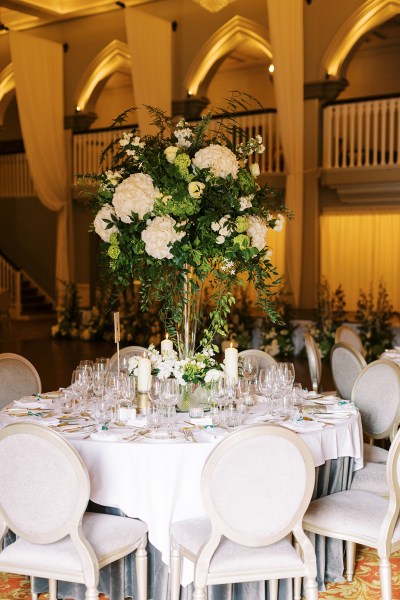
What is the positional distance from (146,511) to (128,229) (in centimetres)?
131

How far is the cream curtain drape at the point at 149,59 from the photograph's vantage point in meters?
12.4

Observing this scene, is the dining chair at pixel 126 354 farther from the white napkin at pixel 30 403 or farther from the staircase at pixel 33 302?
the staircase at pixel 33 302

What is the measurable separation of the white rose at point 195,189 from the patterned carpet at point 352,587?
6.12 ft

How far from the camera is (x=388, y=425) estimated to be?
4.39 metres

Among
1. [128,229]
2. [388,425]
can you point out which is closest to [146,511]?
[128,229]

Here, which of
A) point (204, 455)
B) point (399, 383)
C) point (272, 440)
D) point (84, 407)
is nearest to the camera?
point (272, 440)

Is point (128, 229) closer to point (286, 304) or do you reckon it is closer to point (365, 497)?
point (365, 497)

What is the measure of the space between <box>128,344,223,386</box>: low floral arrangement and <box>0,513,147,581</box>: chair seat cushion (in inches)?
33.8

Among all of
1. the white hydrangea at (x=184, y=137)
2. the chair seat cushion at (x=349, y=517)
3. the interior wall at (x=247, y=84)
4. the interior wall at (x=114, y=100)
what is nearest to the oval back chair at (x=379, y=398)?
the chair seat cushion at (x=349, y=517)

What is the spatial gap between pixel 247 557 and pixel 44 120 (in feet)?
40.2

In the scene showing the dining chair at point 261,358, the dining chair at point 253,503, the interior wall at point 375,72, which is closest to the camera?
the dining chair at point 253,503

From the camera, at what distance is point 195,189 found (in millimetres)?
3676

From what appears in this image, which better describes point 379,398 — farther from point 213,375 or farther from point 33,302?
point 33,302

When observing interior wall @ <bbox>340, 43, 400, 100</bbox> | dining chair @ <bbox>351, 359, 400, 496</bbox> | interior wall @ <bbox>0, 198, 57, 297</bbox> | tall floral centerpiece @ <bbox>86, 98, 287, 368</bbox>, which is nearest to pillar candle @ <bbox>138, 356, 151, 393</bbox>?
tall floral centerpiece @ <bbox>86, 98, 287, 368</bbox>
